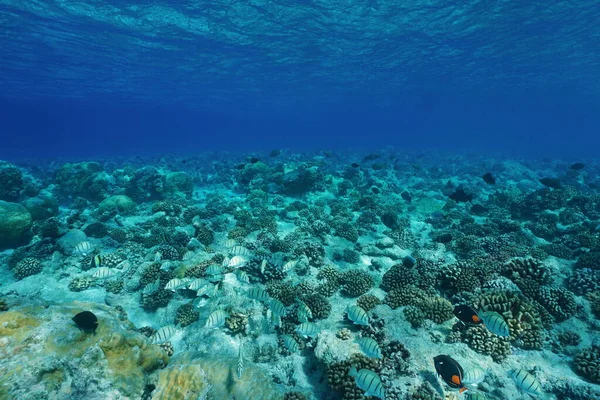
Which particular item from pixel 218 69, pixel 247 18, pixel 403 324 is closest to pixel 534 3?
pixel 247 18

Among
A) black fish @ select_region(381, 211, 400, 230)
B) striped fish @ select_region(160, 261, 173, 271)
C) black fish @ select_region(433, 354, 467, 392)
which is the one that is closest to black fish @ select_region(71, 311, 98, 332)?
striped fish @ select_region(160, 261, 173, 271)

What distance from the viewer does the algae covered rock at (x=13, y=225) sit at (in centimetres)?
1112

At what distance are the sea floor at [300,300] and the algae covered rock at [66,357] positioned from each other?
0.9 inches

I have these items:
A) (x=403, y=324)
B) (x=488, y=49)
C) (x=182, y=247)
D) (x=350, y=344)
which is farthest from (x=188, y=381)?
(x=488, y=49)

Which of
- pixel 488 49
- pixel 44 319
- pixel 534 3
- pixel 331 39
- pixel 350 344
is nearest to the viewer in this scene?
pixel 44 319

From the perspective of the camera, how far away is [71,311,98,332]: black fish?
523 cm

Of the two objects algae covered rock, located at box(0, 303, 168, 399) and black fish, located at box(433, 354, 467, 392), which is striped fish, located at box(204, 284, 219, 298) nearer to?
algae covered rock, located at box(0, 303, 168, 399)

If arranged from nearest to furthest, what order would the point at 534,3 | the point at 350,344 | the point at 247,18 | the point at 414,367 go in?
the point at 414,367 < the point at 350,344 < the point at 534,3 < the point at 247,18

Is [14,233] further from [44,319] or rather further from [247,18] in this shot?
[247,18]

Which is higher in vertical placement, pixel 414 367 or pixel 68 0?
pixel 68 0

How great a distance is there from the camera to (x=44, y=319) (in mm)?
5289

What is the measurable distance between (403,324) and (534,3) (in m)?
30.4

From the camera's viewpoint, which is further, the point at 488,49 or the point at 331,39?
the point at 488,49

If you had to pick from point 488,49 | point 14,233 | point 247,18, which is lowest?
point 14,233
